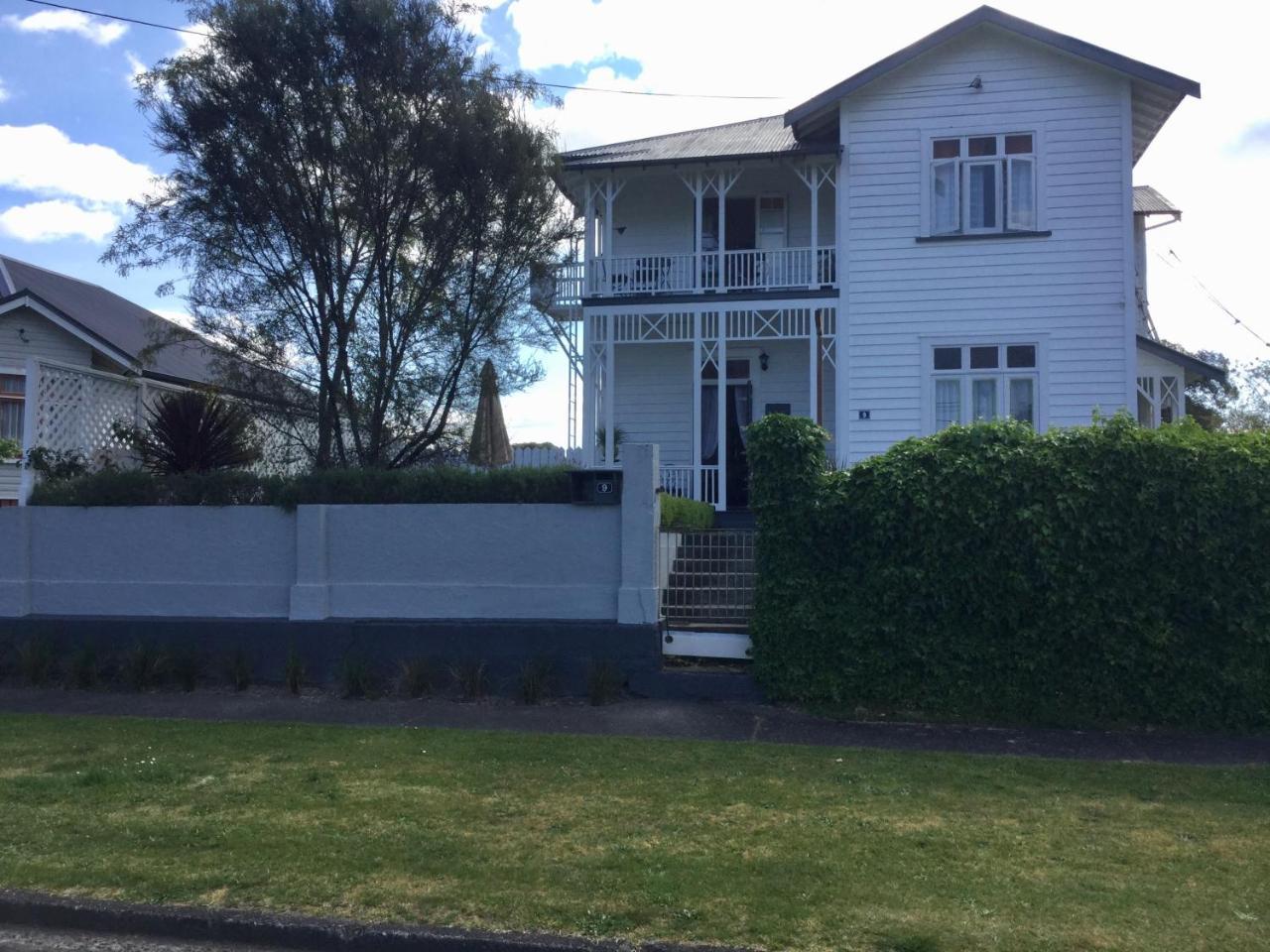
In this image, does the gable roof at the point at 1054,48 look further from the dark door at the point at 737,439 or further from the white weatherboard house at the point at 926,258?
the dark door at the point at 737,439

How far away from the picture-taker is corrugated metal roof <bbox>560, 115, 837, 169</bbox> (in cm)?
1694

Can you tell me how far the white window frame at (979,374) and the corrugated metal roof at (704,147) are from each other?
11.0ft

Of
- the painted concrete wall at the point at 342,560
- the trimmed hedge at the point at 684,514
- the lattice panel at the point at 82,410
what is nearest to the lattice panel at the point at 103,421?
the lattice panel at the point at 82,410

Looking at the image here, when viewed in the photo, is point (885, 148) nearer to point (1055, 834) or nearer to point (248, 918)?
point (1055, 834)

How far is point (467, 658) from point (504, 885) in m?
5.15

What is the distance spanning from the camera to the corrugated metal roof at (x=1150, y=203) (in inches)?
789

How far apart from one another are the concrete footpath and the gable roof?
10003 mm

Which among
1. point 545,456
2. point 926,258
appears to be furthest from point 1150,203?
point 545,456

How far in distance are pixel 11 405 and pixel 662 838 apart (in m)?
16.7

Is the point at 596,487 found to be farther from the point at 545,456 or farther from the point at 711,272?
the point at 711,272

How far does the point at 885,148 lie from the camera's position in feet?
54.5

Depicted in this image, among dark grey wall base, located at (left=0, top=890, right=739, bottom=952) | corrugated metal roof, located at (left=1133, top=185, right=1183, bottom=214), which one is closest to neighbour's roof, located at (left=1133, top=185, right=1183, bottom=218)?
corrugated metal roof, located at (left=1133, top=185, right=1183, bottom=214)

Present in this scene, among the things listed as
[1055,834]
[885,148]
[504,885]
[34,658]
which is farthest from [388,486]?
[885,148]

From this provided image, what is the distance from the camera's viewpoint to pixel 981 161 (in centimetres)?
1634
